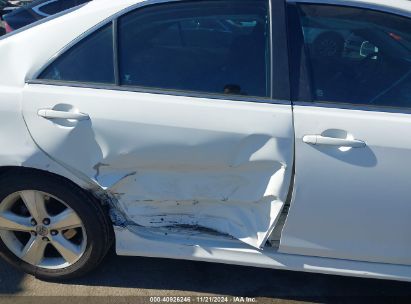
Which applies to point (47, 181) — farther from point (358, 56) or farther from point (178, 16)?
point (358, 56)

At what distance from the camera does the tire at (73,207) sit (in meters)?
2.10

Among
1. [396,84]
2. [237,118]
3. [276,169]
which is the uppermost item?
[396,84]

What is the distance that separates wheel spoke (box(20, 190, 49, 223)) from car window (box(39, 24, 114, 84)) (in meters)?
0.58

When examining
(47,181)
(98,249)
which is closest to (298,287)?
(98,249)

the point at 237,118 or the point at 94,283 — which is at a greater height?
the point at 237,118

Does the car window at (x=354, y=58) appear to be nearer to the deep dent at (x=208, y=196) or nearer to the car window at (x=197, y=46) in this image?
the car window at (x=197, y=46)

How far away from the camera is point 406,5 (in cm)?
196

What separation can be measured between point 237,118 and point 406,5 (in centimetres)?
91

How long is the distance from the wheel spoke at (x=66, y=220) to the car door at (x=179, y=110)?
27 centimetres

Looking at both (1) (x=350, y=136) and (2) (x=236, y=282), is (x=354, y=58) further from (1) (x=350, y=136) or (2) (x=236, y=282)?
(2) (x=236, y=282)

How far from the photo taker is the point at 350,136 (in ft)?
6.13

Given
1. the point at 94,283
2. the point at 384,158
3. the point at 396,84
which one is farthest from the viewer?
the point at 94,283

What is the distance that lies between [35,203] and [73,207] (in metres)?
0.21

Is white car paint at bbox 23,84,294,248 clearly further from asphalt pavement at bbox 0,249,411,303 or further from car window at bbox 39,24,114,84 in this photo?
asphalt pavement at bbox 0,249,411,303
